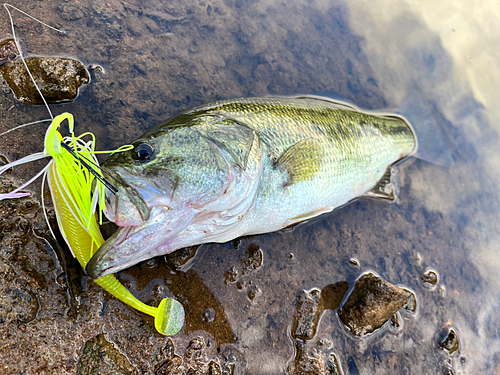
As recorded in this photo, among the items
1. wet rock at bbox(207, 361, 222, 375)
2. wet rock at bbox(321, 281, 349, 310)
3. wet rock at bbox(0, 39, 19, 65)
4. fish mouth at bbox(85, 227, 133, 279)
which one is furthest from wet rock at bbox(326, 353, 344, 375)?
wet rock at bbox(0, 39, 19, 65)

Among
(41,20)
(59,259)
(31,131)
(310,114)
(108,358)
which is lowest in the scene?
(108,358)

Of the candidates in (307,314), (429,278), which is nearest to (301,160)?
(307,314)

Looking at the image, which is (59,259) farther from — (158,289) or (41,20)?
(41,20)

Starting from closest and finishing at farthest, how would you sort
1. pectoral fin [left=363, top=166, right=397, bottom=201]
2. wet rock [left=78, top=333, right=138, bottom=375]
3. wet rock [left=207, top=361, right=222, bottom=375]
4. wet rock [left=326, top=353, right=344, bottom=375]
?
wet rock [left=78, top=333, right=138, bottom=375] < wet rock [left=207, top=361, right=222, bottom=375] < wet rock [left=326, top=353, right=344, bottom=375] < pectoral fin [left=363, top=166, right=397, bottom=201]

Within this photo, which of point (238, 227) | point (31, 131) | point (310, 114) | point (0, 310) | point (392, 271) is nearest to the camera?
point (0, 310)

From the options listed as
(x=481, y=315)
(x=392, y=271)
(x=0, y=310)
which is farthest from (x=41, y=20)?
(x=481, y=315)

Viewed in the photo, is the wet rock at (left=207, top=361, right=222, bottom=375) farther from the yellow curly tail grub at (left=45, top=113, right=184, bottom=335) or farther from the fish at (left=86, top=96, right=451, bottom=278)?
the fish at (left=86, top=96, right=451, bottom=278)
